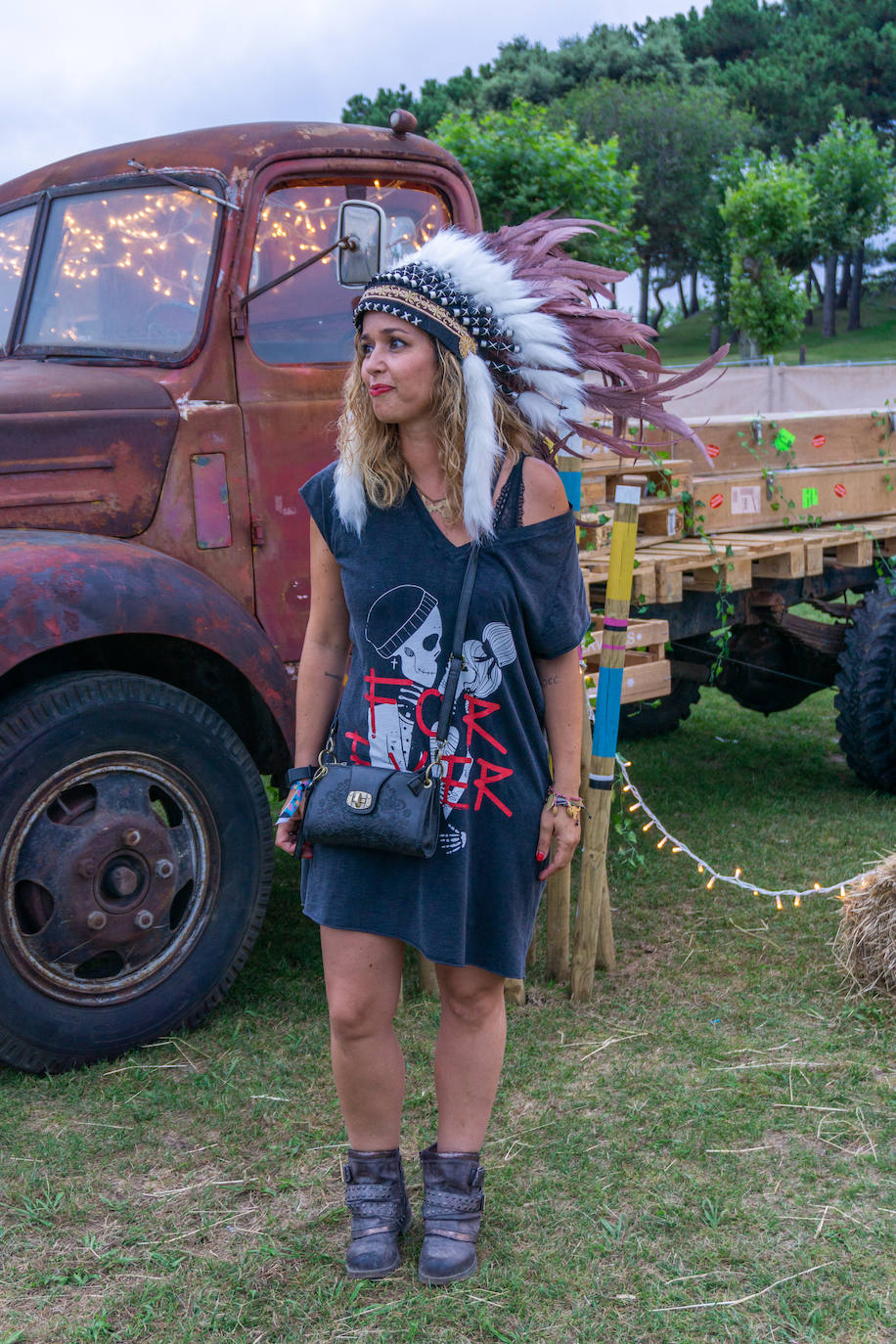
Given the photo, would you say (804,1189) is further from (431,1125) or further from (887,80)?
(887,80)

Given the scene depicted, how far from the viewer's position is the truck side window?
3.67 meters

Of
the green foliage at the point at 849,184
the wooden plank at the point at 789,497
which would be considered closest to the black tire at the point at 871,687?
the wooden plank at the point at 789,497

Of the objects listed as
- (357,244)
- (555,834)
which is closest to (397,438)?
(555,834)

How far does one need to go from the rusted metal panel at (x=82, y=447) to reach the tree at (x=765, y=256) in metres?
28.1

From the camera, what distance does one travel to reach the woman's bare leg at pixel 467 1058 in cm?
241

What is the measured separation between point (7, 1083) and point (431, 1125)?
1.13 metres

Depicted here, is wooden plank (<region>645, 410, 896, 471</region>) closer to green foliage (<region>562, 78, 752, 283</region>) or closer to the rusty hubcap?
the rusty hubcap

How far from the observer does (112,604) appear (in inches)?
124

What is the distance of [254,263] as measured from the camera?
3635mm

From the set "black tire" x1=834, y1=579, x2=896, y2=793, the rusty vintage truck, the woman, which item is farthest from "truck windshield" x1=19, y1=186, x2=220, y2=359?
"black tire" x1=834, y1=579, x2=896, y2=793

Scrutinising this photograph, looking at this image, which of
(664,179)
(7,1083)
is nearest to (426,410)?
(7,1083)

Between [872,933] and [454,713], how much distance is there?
1950 millimetres

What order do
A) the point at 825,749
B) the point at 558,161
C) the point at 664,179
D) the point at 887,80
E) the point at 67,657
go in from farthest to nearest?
the point at 887,80, the point at 664,179, the point at 558,161, the point at 825,749, the point at 67,657

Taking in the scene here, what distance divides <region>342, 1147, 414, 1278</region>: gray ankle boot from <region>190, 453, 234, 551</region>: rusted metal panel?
1.84 m
